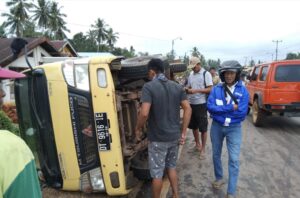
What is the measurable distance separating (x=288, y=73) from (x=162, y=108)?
639 centimetres

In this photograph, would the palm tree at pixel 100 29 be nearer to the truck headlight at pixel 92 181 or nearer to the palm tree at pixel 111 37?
the palm tree at pixel 111 37

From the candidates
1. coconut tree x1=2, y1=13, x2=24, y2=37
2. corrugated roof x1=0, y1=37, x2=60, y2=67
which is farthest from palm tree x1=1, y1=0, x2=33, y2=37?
corrugated roof x1=0, y1=37, x2=60, y2=67

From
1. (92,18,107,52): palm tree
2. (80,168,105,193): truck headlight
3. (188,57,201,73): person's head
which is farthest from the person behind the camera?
(92,18,107,52): palm tree

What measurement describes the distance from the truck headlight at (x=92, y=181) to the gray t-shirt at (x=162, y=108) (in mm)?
756

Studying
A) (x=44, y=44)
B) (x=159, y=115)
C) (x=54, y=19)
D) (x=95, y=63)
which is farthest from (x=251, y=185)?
(x=54, y=19)

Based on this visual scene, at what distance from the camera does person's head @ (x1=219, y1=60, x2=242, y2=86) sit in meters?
4.40

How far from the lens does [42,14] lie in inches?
2335

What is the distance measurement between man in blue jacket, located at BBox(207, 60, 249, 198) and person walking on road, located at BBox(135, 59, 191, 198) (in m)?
0.59

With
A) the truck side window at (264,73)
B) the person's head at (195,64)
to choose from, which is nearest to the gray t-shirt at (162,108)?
the person's head at (195,64)

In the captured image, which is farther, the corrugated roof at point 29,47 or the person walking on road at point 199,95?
the corrugated roof at point 29,47

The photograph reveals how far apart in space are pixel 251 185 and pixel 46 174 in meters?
Answer: 2.89

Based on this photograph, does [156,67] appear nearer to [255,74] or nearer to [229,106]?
[229,106]

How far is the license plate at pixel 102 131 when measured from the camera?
3879mm

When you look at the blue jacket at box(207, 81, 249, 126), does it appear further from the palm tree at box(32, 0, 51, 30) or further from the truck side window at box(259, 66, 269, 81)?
the palm tree at box(32, 0, 51, 30)
